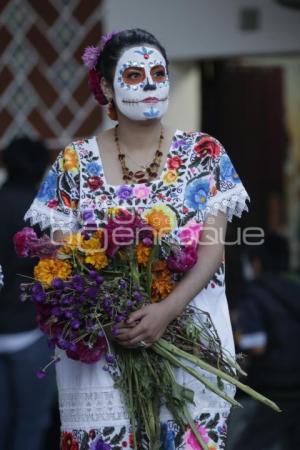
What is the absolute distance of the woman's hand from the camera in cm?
364

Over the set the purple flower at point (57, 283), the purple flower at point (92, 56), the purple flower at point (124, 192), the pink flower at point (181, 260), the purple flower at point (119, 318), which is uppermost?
the purple flower at point (92, 56)

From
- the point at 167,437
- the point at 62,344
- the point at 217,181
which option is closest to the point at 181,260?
the point at 217,181

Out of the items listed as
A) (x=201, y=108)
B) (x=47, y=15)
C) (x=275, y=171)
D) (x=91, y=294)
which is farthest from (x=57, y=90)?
(x=91, y=294)

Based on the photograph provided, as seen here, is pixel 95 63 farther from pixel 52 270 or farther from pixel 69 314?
pixel 69 314

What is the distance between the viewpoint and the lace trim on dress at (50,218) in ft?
12.7

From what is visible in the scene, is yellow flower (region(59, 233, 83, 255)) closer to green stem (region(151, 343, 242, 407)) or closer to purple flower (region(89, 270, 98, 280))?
purple flower (region(89, 270, 98, 280))

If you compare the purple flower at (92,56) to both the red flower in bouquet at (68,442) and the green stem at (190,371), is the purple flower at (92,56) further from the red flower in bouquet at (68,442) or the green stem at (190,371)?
the red flower in bouquet at (68,442)

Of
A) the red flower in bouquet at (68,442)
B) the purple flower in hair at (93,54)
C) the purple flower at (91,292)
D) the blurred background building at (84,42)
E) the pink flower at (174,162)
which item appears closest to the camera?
the purple flower at (91,292)

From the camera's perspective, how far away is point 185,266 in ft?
12.2

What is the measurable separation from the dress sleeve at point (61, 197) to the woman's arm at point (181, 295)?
41 cm

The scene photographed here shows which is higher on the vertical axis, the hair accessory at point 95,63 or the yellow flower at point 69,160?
the hair accessory at point 95,63

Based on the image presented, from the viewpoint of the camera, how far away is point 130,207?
12.5ft

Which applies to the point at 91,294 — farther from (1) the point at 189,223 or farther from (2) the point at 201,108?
(2) the point at 201,108

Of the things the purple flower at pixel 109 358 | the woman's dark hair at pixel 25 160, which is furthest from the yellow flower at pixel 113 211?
the woman's dark hair at pixel 25 160
